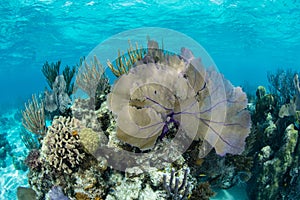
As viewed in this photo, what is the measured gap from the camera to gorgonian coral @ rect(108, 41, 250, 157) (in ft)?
10.2

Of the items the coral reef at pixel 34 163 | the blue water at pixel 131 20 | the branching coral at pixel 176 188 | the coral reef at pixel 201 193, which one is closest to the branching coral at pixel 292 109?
the coral reef at pixel 201 193

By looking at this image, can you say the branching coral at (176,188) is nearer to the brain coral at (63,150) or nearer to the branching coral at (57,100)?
the brain coral at (63,150)

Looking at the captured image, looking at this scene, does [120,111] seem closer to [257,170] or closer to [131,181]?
[131,181]

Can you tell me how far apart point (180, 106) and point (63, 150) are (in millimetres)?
2020

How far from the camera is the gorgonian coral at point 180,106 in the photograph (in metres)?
3.12

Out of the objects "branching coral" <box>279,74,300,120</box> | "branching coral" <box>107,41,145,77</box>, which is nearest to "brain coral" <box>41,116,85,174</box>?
"branching coral" <box>107,41,145,77</box>

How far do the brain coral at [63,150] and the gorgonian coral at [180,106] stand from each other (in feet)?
3.14

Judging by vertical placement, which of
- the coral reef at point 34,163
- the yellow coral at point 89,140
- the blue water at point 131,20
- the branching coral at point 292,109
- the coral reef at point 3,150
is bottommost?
the coral reef at point 34,163

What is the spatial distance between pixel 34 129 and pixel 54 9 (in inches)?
716

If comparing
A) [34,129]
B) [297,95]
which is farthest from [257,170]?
[34,129]

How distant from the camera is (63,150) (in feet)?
12.0

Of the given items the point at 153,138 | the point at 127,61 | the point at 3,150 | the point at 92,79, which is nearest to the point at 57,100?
the point at 92,79

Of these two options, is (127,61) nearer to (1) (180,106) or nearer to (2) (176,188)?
(1) (180,106)

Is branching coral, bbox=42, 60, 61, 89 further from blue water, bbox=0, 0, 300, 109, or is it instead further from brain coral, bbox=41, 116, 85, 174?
blue water, bbox=0, 0, 300, 109
